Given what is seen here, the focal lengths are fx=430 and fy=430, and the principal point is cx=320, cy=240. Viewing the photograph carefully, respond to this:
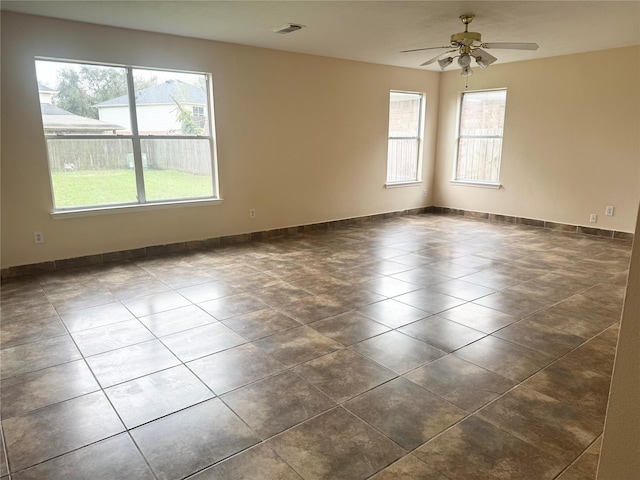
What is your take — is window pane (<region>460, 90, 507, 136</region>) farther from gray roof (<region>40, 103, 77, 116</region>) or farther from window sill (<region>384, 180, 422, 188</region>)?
gray roof (<region>40, 103, 77, 116</region>)

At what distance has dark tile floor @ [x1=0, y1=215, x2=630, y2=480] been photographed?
1809 millimetres

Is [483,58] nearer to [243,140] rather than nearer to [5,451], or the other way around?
[243,140]

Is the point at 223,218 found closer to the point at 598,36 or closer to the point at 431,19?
the point at 431,19

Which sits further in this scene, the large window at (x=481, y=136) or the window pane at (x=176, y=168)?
the large window at (x=481, y=136)

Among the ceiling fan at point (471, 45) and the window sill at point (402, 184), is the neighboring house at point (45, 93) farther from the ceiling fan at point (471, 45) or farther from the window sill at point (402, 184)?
the window sill at point (402, 184)

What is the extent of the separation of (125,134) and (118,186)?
577 millimetres

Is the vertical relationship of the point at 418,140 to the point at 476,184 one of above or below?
above

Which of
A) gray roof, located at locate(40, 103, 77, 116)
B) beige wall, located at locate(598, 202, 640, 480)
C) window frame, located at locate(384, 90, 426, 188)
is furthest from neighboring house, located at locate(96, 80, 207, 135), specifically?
beige wall, located at locate(598, 202, 640, 480)

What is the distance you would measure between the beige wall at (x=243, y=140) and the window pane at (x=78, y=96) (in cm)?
13

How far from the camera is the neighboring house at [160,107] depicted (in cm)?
461

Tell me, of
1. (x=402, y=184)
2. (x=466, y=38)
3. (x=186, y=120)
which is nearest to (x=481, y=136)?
(x=402, y=184)

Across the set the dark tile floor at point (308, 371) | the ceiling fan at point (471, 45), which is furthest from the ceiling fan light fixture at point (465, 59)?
the dark tile floor at point (308, 371)

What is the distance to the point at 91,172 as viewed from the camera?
180 inches

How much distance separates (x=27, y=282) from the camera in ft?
13.4
